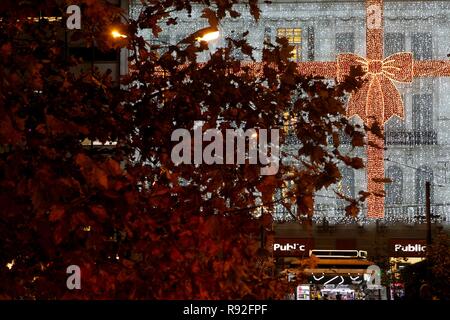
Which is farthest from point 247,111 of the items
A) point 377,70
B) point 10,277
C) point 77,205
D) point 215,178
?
point 377,70

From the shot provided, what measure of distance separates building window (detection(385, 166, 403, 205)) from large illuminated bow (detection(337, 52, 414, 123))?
6.76 metres

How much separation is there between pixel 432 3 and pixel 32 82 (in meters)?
33.4

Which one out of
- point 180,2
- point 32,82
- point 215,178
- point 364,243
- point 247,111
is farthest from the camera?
point 364,243

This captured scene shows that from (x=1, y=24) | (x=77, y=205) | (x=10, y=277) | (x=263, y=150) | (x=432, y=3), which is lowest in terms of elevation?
(x=10, y=277)

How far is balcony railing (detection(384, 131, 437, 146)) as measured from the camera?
37.0 metres

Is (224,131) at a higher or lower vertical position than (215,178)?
higher

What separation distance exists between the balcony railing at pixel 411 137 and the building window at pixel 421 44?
3.42 meters

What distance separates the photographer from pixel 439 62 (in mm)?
29766

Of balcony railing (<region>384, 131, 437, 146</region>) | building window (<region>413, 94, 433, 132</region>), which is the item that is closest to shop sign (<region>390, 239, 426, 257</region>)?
balcony railing (<region>384, 131, 437, 146</region>)

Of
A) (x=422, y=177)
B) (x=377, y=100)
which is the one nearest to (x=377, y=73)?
(x=377, y=100)

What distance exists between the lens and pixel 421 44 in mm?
37125

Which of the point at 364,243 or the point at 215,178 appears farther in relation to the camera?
the point at 364,243

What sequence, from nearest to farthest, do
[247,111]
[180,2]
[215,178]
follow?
1. [215,178]
2. [247,111]
3. [180,2]

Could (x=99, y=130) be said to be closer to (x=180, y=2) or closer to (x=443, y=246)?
(x=180, y=2)
